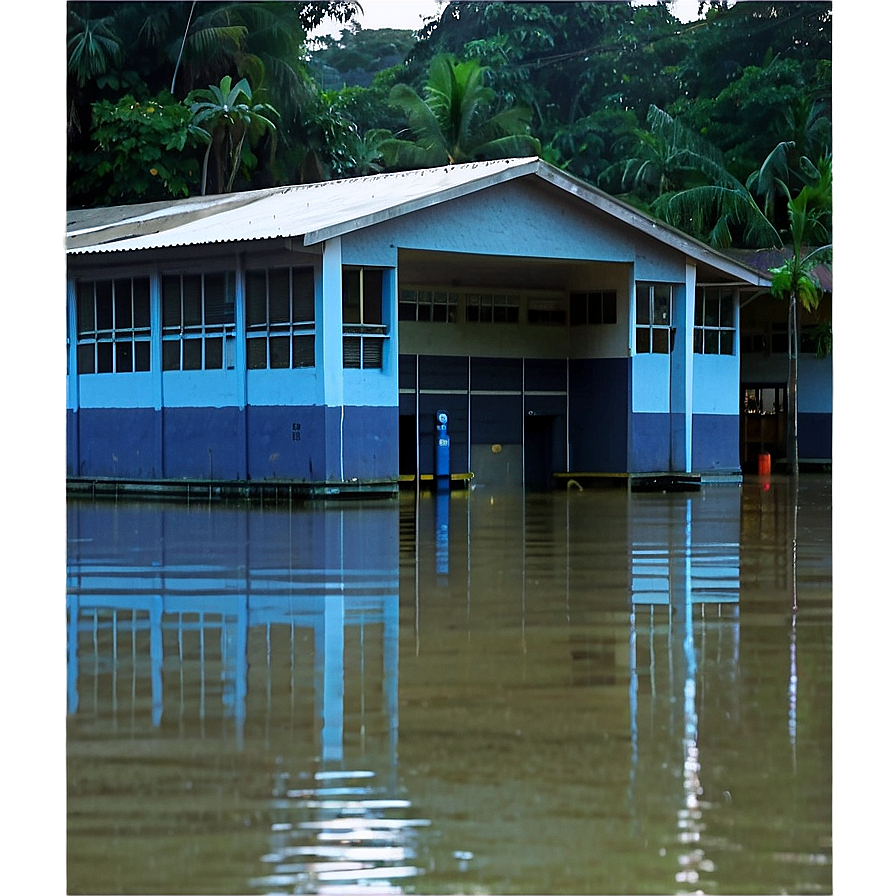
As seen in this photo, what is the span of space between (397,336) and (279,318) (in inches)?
101

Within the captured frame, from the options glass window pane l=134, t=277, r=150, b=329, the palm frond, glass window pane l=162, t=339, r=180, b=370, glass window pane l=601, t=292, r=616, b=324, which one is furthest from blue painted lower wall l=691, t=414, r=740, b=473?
the palm frond

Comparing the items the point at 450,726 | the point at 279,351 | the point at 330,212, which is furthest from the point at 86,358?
the point at 450,726

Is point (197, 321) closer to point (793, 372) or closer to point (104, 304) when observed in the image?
point (104, 304)

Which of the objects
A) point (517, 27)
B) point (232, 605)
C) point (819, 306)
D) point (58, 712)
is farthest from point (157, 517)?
point (517, 27)

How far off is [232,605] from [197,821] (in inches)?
249

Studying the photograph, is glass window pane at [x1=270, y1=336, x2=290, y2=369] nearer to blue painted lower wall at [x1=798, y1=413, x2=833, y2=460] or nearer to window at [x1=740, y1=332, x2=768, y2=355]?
window at [x1=740, y1=332, x2=768, y2=355]

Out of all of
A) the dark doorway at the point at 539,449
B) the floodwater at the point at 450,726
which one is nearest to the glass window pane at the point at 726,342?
the dark doorway at the point at 539,449

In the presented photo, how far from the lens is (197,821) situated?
6000 millimetres

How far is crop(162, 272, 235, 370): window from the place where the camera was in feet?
98.0

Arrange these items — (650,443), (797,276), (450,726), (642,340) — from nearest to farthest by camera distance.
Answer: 1. (450,726)
2. (650,443)
3. (642,340)
4. (797,276)

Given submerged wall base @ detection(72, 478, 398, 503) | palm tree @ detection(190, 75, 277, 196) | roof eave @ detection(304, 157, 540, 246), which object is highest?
palm tree @ detection(190, 75, 277, 196)

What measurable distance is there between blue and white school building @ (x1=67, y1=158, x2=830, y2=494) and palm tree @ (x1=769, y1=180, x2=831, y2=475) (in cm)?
315

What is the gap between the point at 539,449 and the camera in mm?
36844

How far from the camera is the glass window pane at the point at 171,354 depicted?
30.6m
